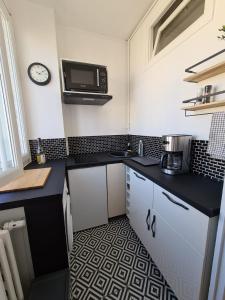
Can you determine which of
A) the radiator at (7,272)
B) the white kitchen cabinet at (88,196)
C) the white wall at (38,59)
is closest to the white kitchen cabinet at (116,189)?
the white kitchen cabinet at (88,196)

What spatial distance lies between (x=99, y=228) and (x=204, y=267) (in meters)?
1.42

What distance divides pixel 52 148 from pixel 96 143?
72 centimetres

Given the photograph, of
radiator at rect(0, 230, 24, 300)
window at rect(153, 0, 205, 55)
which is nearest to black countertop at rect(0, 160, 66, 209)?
radiator at rect(0, 230, 24, 300)

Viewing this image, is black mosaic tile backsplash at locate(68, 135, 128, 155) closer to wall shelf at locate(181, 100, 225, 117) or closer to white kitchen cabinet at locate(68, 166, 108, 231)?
white kitchen cabinet at locate(68, 166, 108, 231)

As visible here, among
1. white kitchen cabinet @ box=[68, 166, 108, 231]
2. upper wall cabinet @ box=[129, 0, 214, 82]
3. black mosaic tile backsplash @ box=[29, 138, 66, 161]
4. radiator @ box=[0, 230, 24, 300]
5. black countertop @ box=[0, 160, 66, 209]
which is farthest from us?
black mosaic tile backsplash @ box=[29, 138, 66, 161]

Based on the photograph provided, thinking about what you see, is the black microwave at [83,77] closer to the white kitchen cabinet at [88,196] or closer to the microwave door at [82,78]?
the microwave door at [82,78]

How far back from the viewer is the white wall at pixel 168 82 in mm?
1133

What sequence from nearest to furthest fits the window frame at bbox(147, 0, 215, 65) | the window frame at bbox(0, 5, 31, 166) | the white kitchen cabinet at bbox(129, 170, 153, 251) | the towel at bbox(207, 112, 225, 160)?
the towel at bbox(207, 112, 225, 160) → the window frame at bbox(147, 0, 215, 65) → the white kitchen cabinet at bbox(129, 170, 153, 251) → the window frame at bbox(0, 5, 31, 166)

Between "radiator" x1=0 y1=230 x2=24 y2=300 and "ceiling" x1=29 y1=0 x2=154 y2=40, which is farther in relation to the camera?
"ceiling" x1=29 y1=0 x2=154 y2=40

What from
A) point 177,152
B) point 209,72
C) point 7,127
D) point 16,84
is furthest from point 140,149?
point 16,84

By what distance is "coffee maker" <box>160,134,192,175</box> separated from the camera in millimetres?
1257

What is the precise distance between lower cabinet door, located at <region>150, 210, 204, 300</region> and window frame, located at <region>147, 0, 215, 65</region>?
1.65 metres

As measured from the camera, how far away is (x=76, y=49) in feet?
6.87

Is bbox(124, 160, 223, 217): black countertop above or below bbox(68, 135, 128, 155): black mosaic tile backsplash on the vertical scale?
below
